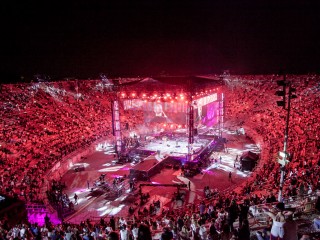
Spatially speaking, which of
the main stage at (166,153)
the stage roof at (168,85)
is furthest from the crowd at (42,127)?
the stage roof at (168,85)

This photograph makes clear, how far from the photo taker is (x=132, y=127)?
120ft

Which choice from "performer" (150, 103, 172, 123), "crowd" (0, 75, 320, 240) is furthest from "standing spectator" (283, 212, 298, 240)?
"performer" (150, 103, 172, 123)

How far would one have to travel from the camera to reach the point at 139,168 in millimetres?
22000

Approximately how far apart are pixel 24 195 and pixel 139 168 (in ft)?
27.6

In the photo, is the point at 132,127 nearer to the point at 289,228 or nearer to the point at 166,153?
the point at 166,153

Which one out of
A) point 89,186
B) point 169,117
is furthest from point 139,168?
point 169,117

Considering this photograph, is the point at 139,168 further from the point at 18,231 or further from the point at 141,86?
the point at 18,231

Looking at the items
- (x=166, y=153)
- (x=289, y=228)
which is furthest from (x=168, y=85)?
(x=289, y=228)

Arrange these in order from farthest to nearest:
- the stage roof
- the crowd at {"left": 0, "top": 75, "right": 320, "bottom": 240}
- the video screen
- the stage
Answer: the video screen, the stage, the stage roof, the crowd at {"left": 0, "top": 75, "right": 320, "bottom": 240}

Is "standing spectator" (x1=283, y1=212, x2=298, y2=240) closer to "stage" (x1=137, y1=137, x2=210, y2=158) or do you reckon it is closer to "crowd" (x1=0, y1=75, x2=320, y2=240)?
"crowd" (x1=0, y1=75, x2=320, y2=240)

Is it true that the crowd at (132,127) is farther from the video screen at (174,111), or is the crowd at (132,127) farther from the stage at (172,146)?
the stage at (172,146)

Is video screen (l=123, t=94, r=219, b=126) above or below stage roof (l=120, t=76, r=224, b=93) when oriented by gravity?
below

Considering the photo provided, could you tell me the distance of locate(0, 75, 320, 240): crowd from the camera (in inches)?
387

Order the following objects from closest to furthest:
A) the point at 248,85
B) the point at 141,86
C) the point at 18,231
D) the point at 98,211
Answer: the point at 18,231
the point at 98,211
the point at 141,86
the point at 248,85
